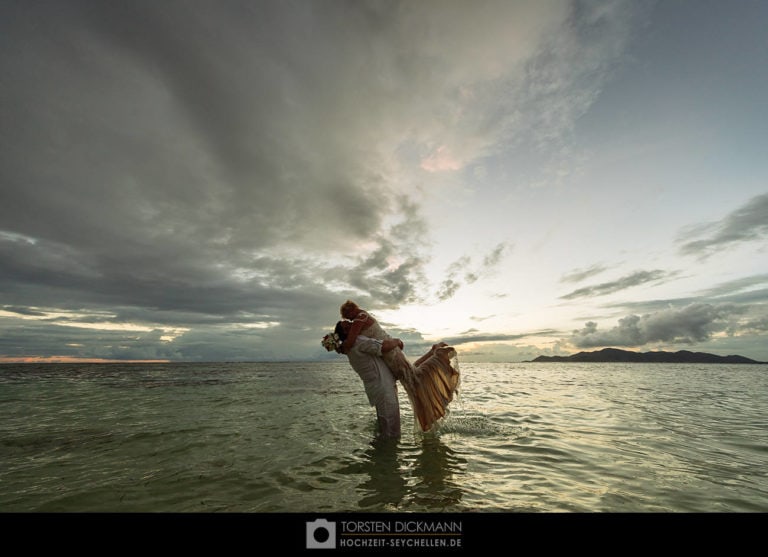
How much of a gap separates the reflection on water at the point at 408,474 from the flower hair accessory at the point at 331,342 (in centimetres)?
234

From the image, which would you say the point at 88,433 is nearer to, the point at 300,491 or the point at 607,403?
the point at 300,491

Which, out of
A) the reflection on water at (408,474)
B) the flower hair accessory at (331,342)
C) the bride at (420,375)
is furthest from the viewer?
the bride at (420,375)

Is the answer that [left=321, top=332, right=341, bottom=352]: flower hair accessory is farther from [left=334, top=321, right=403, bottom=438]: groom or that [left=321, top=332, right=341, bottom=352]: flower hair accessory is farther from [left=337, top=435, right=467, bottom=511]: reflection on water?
[left=337, top=435, right=467, bottom=511]: reflection on water

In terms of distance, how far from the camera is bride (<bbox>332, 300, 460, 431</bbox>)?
752cm

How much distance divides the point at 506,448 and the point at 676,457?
130 inches

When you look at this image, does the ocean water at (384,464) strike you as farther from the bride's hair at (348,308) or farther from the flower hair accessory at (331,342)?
the bride's hair at (348,308)

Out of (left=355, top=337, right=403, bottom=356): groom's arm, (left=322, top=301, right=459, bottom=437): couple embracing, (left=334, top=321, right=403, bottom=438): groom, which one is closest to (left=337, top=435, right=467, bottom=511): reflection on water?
(left=334, top=321, right=403, bottom=438): groom

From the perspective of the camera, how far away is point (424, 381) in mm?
7727

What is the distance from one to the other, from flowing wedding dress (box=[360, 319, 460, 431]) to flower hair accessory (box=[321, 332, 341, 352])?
0.59m
